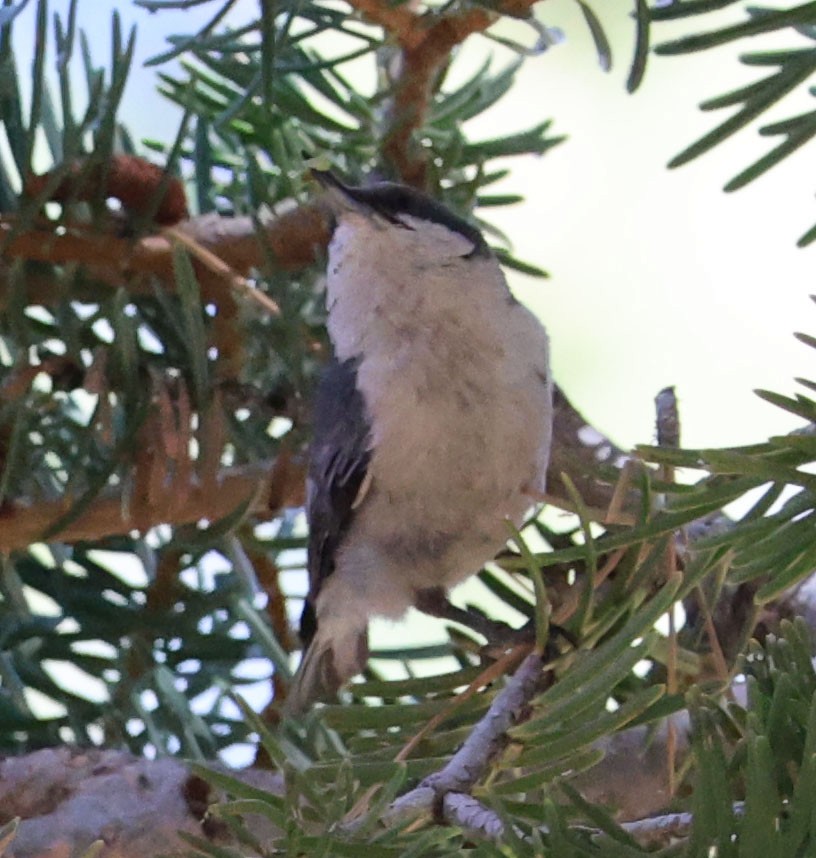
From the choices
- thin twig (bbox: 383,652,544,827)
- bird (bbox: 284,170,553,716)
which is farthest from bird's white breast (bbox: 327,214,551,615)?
thin twig (bbox: 383,652,544,827)

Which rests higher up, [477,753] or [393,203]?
[393,203]

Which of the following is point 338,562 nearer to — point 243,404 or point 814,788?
point 243,404

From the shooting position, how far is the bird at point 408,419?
Answer: 0.57m

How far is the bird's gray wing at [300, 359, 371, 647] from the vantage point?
57 centimetres

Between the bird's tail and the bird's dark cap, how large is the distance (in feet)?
0.67

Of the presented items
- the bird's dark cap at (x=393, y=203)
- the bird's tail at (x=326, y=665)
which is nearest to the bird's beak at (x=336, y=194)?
the bird's dark cap at (x=393, y=203)

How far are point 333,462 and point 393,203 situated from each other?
0.13 m

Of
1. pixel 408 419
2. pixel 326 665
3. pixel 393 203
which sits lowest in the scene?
pixel 326 665

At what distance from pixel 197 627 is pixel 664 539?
29 centimetres

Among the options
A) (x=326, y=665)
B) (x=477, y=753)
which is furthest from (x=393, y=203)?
(x=477, y=753)

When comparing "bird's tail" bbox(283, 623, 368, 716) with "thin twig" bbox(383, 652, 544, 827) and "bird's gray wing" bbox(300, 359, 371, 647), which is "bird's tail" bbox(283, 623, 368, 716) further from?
"thin twig" bbox(383, 652, 544, 827)

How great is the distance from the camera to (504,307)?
610mm

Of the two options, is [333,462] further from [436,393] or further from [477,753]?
[477,753]

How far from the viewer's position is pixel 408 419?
0.59 meters
